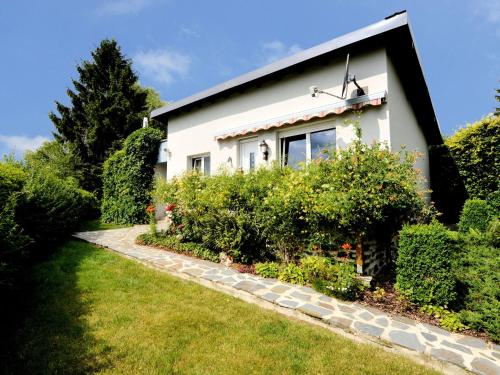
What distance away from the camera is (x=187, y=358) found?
3.74 metres

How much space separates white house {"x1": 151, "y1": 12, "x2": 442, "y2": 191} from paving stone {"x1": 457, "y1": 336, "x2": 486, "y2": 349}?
17.5 feet

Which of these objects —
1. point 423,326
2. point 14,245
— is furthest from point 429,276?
point 14,245

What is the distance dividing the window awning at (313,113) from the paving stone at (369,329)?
20.5 feet

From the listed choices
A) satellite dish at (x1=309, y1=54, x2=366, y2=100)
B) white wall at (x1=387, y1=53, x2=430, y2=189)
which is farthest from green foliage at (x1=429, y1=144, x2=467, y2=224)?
satellite dish at (x1=309, y1=54, x2=366, y2=100)

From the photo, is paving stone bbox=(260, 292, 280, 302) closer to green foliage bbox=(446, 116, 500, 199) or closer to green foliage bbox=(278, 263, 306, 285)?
green foliage bbox=(278, 263, 306, 285)

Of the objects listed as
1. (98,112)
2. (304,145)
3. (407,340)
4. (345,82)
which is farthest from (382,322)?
(98,112)

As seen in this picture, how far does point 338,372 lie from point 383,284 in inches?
149

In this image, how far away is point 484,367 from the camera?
3611 millimetres

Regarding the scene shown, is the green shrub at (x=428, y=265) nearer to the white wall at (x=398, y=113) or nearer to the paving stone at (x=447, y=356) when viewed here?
the paving stone at (x=447, y=356)

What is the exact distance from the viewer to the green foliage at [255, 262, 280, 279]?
6892 millimetres

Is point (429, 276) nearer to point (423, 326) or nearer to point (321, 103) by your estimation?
point (423, 326)

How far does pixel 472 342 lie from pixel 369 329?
1655mm

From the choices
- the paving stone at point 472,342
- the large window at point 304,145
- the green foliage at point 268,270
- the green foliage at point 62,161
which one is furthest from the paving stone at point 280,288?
the green foliage at point 62,161

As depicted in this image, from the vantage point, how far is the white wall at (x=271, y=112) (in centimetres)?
835
